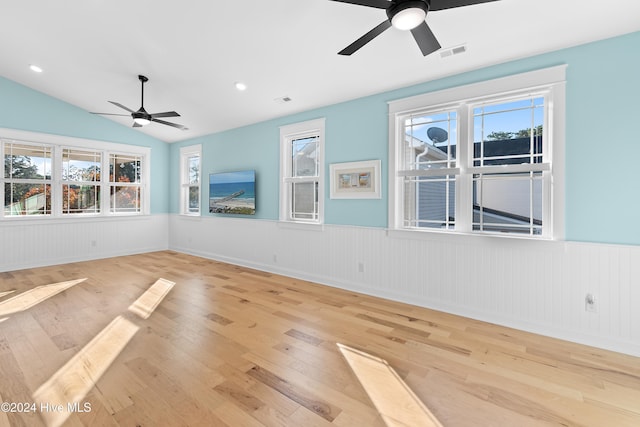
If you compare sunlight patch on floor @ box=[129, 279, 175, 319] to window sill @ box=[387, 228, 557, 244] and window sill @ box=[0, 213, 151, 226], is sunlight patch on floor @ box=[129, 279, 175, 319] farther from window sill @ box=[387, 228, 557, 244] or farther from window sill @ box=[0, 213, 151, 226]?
window sill @ box=[387, 228, 557, 244]

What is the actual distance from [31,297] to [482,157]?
19.6 ft

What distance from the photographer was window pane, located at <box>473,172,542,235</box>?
3113 millimetres

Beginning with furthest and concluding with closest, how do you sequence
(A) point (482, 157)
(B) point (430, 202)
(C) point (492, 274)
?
(B) point (430, 202)
(A) point (482, 157)
(C) point (492, 274)

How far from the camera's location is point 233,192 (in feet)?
19.7

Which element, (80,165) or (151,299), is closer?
(151,299)

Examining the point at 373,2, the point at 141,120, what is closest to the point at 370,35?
the point at 373,2

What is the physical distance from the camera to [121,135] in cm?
675

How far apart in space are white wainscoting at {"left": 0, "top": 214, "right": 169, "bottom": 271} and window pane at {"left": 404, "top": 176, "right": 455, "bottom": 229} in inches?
250

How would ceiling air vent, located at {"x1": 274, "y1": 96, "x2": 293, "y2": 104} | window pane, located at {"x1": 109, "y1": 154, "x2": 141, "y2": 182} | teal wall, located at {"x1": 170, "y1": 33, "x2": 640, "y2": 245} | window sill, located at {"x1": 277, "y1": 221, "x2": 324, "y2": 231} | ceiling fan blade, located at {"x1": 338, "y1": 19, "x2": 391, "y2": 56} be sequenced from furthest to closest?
window pane, located at {"x1": 109, "y1": 154, "x2": 141, "y2": 182}, window sill, located at {"x1": 277, "y1": 221, "x2": 324, "y2": 231}, ceiling air vent, located at {"x1": 274, "y1": 96, "x2": 293, "y2": 104}, teal wall, located at {"x1": 170, "y1": 33, "x2": 640, "y2": 245}, ceiling fan blade, located at {"x1": 338, "y1": 19, "x2": 391, "y2": 56}

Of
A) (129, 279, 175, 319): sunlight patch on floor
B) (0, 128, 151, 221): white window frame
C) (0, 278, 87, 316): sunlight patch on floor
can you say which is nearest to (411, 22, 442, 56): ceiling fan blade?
(129, 279, 175, 319): sunlight patch on floor

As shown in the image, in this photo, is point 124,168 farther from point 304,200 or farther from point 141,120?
point 304,200

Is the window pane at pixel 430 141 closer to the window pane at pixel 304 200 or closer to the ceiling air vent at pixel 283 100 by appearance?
the window pane at pixel 304 200

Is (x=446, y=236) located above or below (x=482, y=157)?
below

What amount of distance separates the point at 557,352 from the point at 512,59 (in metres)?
2.89
